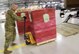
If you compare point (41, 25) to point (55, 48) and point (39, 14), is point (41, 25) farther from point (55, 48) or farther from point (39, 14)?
point (55, 48)

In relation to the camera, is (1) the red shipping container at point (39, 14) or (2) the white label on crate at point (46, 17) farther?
(2) the white label on crate at point (46, 17)

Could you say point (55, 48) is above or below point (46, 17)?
below

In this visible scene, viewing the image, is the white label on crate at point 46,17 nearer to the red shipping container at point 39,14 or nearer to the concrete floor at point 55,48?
the red shipping container at point 39,14

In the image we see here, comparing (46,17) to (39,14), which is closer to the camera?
(39,14)

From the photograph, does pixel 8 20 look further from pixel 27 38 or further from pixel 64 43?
pixel 64 43

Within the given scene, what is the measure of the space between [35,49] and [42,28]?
825 millimetres

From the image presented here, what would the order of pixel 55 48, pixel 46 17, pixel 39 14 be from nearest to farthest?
pixel 55 48, pixel 39 14, pixel 46 17

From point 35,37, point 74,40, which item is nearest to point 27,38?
point 35,37

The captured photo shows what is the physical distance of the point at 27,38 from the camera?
4.86m

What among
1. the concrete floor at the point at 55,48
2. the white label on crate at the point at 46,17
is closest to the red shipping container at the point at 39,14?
the white label on crate at the point at 46,17

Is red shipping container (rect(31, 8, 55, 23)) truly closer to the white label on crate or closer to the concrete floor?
the white label on crate

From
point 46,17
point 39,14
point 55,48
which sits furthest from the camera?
point 46,17

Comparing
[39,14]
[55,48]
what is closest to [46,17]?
[39,14]

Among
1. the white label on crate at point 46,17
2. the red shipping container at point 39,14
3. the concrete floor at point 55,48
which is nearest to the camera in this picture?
the concrete floor at point 55,48
